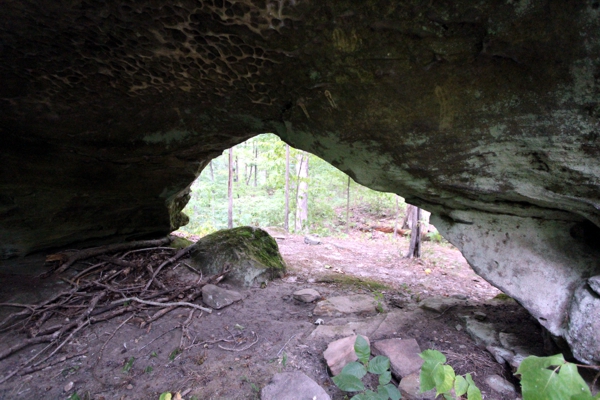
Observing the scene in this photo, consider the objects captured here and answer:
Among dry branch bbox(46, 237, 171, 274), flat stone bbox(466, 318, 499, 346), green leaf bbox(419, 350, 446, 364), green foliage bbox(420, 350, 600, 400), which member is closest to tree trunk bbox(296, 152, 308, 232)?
dry branch bbox(46, 237, 171, 274)

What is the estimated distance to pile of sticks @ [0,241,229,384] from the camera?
3396 mm

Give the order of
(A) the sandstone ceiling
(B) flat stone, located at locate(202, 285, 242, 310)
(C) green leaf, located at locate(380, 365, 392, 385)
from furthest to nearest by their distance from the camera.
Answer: (B) flat stone, located at locate(202, 285, 242, 310)
(C) green leaf, located at locate(380, 365, 392, 385)
(A) the sandstone ceiling

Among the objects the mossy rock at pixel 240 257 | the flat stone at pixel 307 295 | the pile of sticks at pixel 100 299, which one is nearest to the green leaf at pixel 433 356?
the flat stone at pixel 307 295

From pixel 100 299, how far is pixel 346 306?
334 cm

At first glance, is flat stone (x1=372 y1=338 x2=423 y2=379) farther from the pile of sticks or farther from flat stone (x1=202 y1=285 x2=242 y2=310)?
the pile of sticks

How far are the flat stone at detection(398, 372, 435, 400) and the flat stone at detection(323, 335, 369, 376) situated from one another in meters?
0.43

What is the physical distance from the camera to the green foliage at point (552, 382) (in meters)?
1.00

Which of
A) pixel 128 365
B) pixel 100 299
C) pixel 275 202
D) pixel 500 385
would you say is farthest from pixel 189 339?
pixel 275 202

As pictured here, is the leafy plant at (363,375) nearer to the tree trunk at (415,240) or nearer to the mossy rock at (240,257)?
the mossy rock at (240,257)

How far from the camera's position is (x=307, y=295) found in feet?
14.1

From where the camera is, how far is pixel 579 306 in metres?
2.41

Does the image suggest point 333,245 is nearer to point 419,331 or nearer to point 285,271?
point 285,271

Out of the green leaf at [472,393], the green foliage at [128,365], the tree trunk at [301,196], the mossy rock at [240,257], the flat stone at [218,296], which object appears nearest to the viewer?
the green leaf at [472,393]

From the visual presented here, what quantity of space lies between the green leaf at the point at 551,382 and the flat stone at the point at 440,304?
287cm
